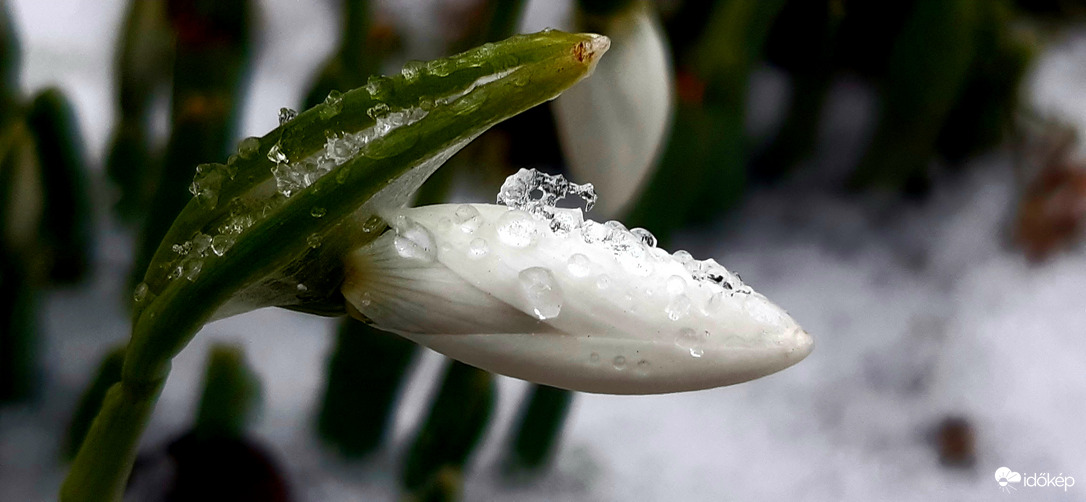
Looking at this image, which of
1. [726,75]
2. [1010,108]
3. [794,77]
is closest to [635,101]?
[726,75]

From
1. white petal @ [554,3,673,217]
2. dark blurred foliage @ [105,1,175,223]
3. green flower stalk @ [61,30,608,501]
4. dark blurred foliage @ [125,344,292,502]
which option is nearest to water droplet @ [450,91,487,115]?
green flower stalk @ [61,30,608,501]

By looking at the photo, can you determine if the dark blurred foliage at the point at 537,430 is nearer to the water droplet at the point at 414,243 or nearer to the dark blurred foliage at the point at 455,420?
the dark blurred foliage at the point at 455,420

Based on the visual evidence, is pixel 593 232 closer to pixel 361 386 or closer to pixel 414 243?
pixel 414 243

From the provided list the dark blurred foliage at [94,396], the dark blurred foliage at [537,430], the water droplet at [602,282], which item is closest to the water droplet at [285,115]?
the water droplet at [602,282]

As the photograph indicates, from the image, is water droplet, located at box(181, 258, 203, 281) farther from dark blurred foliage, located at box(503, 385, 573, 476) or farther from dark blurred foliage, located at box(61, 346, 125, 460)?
dark blurred foliage, located at box(503, 385, 573, 476)

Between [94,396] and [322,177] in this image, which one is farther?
[94,396]

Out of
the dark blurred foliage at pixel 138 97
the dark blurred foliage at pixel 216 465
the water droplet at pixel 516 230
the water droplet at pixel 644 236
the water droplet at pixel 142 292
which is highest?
the dark blurred foliage at pixel 138 97

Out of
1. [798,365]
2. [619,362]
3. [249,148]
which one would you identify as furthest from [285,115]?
[798,365]
